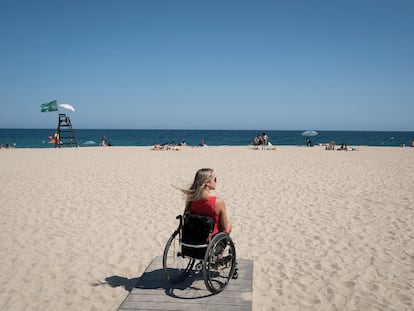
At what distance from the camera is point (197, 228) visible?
3375 millimetres

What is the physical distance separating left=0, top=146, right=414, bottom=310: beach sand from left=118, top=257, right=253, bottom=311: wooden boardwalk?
31 cm

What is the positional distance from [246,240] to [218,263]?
210 cm

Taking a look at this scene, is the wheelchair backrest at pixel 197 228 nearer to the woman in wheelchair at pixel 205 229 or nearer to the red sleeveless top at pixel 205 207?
the woman in wheelchair at pixel 205 229

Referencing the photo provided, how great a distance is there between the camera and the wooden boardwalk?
3242 mm

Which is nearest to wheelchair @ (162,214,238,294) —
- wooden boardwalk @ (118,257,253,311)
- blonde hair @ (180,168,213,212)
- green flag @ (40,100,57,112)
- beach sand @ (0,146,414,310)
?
wooden boardwalk @ (118,257,253,311)

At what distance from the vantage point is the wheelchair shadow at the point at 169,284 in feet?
11.6

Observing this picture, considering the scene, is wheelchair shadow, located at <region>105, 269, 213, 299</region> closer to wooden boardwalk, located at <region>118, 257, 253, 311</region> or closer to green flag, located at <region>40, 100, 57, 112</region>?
wooden boardwalk, located at <region>118, 257, 253, 311</region>

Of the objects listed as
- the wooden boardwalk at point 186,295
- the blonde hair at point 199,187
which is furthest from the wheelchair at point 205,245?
the blonde hair at point 199,187

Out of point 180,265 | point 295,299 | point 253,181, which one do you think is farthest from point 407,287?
point 253,181

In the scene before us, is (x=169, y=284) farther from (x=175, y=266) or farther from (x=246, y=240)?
(x=246, y=240)

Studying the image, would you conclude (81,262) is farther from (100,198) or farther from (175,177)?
(175,177)

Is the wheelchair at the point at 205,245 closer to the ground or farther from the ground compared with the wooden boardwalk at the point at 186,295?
farther from the ground

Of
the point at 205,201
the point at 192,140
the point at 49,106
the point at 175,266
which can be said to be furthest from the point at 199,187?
the point at 192,140

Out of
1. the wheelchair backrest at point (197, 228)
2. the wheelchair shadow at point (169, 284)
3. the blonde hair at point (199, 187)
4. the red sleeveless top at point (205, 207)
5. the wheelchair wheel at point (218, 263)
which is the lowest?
the wheelchair shadow at point (169, 284)
